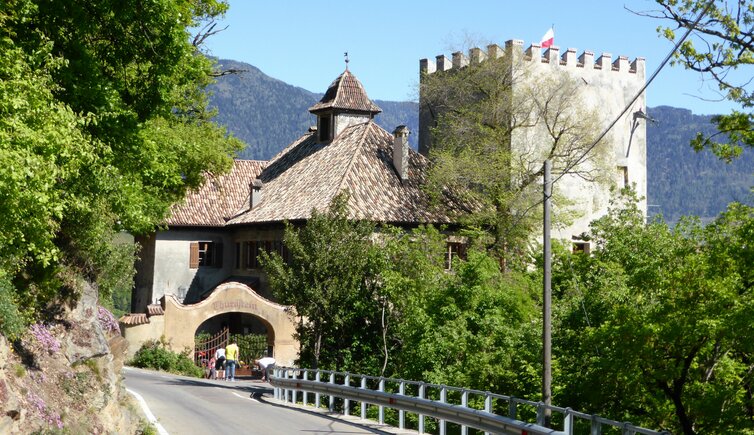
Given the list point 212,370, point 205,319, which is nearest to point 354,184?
point 205,319

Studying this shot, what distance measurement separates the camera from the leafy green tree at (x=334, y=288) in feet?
118

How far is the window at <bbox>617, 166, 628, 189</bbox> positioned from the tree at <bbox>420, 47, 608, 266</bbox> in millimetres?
3479

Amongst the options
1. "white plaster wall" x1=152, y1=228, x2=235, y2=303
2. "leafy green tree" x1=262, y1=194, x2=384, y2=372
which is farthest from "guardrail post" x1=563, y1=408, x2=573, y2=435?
"white plaster wall" x1=152, y1=228, x2=235, y2=303

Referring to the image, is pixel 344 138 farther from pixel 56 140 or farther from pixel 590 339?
pixel 56 140

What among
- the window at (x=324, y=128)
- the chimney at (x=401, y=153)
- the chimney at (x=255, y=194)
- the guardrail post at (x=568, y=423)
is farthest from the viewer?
the window at (x=324, y=128)

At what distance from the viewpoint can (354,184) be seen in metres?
47.9

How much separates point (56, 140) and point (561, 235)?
38388 millimetres

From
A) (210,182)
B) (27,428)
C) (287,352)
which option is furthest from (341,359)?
(210,182)

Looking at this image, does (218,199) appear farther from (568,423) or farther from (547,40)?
(568,423)

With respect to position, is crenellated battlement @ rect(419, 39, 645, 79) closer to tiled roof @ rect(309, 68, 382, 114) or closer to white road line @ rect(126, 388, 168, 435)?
tiled roof @ rect(309, 68, 382, 114)

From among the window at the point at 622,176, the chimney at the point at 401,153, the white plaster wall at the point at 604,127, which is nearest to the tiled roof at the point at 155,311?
the chimney at the point at 401,153

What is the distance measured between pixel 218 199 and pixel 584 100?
19642mm

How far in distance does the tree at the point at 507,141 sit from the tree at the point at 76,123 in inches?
879

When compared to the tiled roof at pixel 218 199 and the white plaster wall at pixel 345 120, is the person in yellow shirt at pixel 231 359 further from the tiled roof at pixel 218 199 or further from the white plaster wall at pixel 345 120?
the white plaster wall at pixel 345 120
